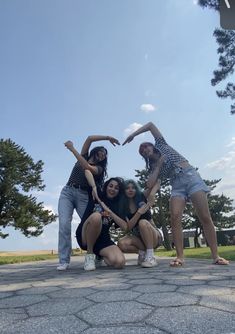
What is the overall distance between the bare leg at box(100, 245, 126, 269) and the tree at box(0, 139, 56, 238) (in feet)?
54.7

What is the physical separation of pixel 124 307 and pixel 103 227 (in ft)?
7.64

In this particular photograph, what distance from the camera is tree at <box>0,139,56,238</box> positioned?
2066 cm

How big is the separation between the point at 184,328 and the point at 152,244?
2.78 metres

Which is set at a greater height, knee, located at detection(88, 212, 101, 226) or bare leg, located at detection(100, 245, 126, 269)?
knee, located at detection(88, 212, 101, 226)

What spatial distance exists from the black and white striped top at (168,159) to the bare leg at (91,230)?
1.04m

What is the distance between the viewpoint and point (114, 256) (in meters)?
4.25

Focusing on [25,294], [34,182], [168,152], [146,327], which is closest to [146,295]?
[146,327]

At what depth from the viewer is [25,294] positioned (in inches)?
108

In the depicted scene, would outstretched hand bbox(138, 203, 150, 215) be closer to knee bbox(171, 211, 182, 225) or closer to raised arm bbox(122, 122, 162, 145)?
knee bbox(171, 211, 182, 225)

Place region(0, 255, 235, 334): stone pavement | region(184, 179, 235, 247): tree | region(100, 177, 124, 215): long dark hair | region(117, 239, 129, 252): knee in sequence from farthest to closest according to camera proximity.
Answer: region(184, 179, 235, 247): tree, region(117, 239, 129, 252): knee, region(100, 177, 124, 215): long dark hair, region(0, 255, 235, 334): stone pavement

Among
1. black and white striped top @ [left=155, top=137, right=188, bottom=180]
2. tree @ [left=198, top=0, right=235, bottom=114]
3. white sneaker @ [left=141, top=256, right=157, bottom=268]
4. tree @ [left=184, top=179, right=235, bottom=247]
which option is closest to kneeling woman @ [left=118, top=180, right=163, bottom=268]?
white sneaker @ [left=141, top=256, right=157, bottom=268]

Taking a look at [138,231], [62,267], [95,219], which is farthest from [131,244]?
[62,267]

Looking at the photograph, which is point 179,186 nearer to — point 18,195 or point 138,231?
point 138,231

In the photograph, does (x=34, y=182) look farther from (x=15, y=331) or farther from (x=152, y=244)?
(x=15, y=331)
